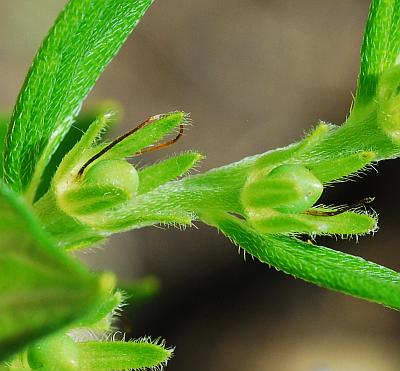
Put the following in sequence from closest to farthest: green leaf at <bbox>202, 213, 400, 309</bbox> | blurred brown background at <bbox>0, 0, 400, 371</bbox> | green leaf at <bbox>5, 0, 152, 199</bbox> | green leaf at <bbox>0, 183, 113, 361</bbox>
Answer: green leaf at <bbox>0, 183, 113, 361</bbox>
green leaf at <bbox>202, 213, 400, 309</bbox>
green leaf at <bbox>5, 0, 152, 199</bbox>
blurred brown background at <bbox>0, 0, 400, 371</bbox>

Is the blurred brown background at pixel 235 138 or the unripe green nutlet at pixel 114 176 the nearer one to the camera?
the unripe green nutlet at pixel 114 176

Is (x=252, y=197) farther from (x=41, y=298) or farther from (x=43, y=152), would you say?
(x=41, y=298)

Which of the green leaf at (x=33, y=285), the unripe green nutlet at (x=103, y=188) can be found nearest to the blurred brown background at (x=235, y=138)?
the unripe green nutlet at (x=103, y=188)

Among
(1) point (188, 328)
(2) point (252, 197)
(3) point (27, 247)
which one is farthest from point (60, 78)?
(1) point (188, 328)

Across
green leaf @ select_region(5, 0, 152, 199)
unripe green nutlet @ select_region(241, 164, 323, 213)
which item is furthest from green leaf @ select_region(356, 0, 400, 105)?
green leaf @ select_region(5, 0, 152, 199)

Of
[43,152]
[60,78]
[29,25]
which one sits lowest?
[43,152]

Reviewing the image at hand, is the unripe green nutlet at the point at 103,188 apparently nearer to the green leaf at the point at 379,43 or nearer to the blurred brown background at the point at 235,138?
the green leaf at the point at 379,43

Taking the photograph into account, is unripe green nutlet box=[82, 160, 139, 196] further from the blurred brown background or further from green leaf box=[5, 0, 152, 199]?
the blurred brown background
